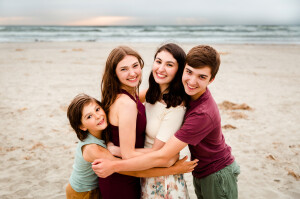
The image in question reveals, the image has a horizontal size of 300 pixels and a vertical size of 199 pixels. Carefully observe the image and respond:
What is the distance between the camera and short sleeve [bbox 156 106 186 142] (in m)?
2.03

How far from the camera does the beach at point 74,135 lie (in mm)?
3703

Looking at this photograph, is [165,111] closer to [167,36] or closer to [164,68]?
[164,68]

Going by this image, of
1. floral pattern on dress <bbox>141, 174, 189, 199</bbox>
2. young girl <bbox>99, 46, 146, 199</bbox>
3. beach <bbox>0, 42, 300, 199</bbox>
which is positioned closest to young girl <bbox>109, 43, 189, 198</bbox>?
floral pattern on dress <bbox>141, 174, 189, 199</bbox>

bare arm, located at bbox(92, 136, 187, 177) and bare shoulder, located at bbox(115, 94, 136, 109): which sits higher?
bare shoulder, located at bbox(115, 94, 136, 109)

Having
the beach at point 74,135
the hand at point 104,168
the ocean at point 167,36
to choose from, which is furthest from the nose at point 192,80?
the ocean at point 167,36

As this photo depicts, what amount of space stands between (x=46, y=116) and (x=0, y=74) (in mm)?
5319

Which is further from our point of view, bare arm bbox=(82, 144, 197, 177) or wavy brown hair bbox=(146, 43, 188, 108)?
wavy brown hair bbox=(146, 43, 188, 108)

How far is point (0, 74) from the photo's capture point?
9.72m

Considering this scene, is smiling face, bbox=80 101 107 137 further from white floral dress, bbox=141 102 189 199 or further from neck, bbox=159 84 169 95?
neck, bbox=159 84 169 95

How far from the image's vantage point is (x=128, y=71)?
231 cm

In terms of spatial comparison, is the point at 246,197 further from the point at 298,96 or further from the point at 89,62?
the point at 89,62

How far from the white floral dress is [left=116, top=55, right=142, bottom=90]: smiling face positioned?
13.8 inches

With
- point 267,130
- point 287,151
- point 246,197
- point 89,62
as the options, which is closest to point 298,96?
point 267,130

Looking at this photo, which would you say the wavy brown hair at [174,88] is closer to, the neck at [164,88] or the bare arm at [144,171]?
the neck at [164,88]
